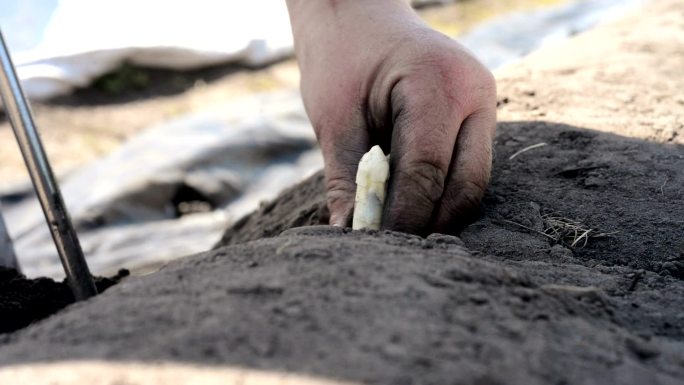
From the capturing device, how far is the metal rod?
4.78 ft

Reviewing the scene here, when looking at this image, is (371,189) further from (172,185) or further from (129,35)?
(129,35)

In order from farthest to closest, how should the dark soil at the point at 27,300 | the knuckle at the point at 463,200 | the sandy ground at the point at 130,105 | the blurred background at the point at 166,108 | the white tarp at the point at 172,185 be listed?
the sandy ground at the point at 130,105
the blurred background at the point at 166,108
the white tarp at the point at 172,185
the knuckle at the point at 463,200
the dark soil at the point at 27,300

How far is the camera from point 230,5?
5117 millimetres

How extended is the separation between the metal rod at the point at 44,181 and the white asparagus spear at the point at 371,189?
52 cm

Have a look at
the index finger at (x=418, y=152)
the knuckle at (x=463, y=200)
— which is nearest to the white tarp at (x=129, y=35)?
the index finger at (x=418, y=152)

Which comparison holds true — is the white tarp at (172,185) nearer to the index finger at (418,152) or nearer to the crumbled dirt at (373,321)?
the index finger at (418,152)

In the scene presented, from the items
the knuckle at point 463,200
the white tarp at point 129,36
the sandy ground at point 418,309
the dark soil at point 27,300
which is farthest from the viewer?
the white tarp at point 129,36

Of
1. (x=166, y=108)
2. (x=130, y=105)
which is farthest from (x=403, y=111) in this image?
(x=130, y=105)

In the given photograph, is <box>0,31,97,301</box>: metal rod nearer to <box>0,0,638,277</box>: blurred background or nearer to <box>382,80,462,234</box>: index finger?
<box>382,80,462,234</box>: index finger

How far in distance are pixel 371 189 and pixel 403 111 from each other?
0.58ft

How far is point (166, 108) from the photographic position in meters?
4.86

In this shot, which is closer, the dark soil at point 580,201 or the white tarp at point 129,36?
the dark soil at point 580,201

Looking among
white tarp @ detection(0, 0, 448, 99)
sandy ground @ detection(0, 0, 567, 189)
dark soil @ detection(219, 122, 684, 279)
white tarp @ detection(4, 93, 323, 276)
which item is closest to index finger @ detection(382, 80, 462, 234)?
dark soil @ detection(219, 122, 684, 279)

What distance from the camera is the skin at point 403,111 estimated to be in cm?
151
